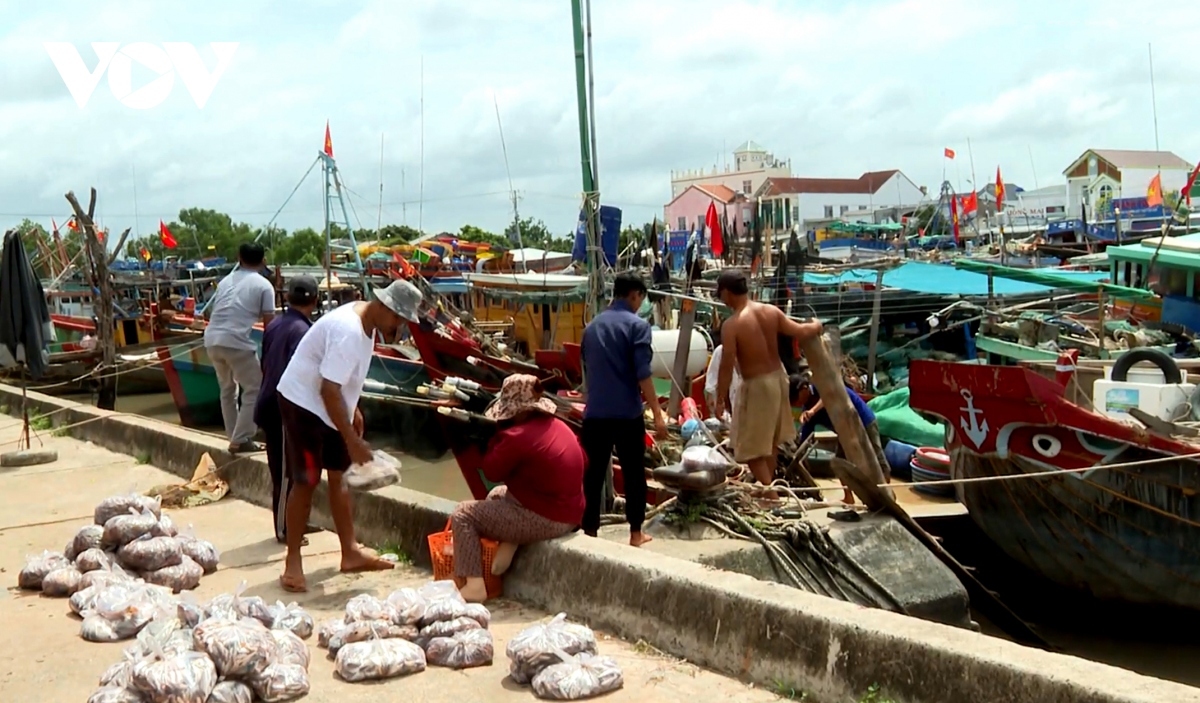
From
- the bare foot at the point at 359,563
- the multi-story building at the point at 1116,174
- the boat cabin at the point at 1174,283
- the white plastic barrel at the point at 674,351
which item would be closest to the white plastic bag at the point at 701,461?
the bare foot at the point at 359,563

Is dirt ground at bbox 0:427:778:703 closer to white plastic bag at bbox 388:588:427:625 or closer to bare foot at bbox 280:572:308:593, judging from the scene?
bare foot at bbox 280:572:308:593

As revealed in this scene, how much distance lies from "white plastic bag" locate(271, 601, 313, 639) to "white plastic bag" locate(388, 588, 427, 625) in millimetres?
398

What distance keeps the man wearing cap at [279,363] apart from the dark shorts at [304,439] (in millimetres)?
600

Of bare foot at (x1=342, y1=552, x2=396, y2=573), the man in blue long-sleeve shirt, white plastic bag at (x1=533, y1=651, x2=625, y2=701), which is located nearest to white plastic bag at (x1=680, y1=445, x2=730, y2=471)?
the man in blue long-sleeve shirt

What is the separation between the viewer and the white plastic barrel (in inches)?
492

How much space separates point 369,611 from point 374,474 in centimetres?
123

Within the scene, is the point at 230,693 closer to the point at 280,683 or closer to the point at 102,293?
the point at 280,683

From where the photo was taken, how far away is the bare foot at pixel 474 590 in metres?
4.79

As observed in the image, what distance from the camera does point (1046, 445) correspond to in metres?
7.00

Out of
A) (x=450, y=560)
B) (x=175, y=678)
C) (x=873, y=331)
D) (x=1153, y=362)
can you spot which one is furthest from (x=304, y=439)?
(x=873, y=331)

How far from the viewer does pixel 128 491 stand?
7.93 m

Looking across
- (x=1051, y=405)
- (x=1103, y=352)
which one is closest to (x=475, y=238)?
(x=1103, y=352)

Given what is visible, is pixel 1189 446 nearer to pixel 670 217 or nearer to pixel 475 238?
pixel 475 238

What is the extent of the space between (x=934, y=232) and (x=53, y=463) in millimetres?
42968
